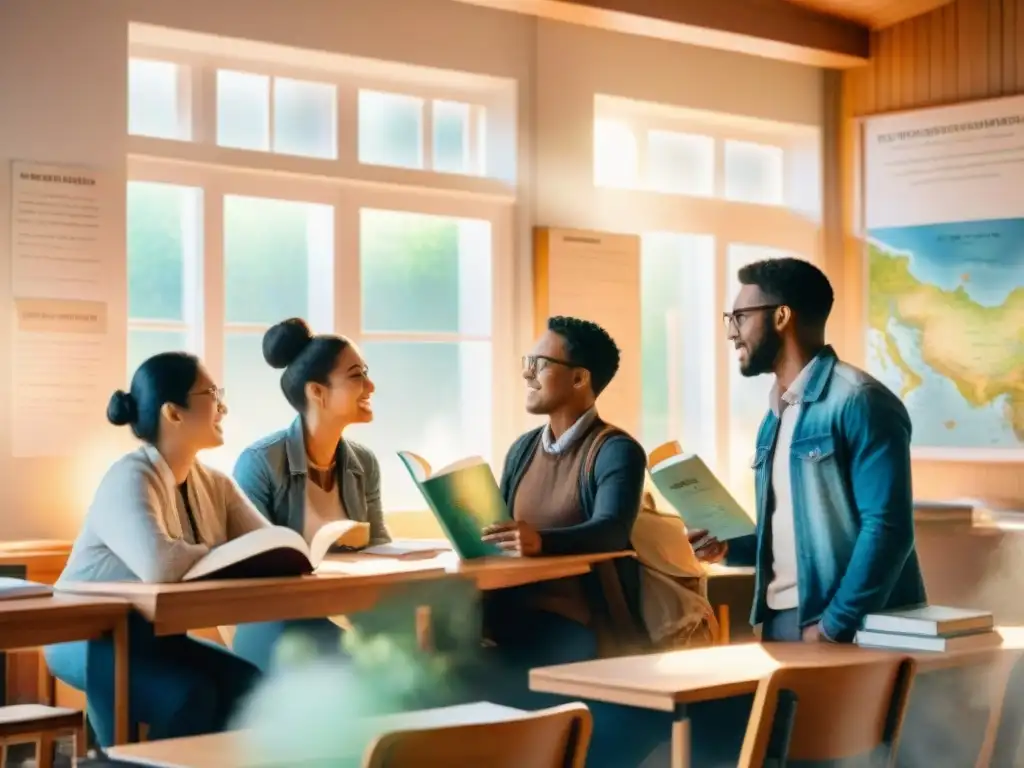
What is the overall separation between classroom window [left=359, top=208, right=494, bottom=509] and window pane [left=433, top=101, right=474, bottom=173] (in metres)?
0.25

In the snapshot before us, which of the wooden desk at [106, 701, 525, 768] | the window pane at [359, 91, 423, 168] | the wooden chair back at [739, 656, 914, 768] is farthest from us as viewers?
the window pane at [359, 91, 423, 168]

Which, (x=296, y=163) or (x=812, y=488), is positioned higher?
(x=296, y=163)

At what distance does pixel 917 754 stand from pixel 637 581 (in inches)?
57.4

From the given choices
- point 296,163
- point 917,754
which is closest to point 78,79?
point 296,163

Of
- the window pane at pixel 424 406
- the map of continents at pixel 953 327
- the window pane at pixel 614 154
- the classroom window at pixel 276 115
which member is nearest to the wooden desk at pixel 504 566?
the window pane at pixel 424 406

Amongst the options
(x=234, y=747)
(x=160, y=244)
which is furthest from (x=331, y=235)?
(x=234, y=747)

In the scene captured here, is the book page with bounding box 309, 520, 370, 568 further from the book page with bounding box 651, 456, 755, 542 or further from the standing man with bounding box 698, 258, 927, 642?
the standing man with bounding box 698, 258, 927, 642

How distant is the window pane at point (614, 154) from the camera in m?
8.11

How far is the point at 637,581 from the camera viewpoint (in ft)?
16.6

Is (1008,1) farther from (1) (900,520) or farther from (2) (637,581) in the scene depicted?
(1) (900,520)

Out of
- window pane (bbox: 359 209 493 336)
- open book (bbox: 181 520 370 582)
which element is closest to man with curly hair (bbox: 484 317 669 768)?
open book (bbox: 181 520 370 582)

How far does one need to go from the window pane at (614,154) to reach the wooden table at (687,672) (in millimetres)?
4639

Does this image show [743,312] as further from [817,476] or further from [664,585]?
[664,585]

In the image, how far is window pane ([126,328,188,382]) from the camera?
6375 millimetres
